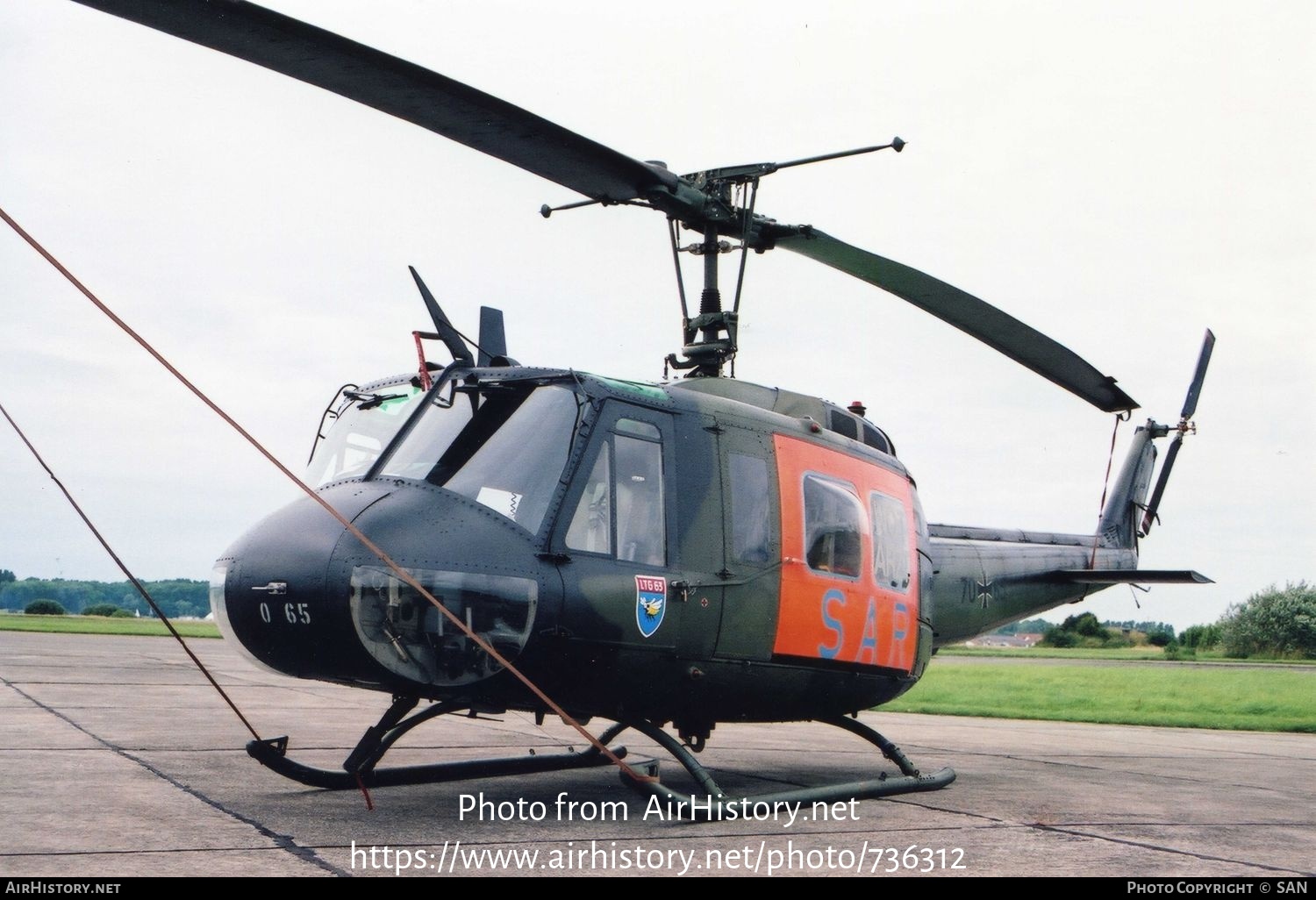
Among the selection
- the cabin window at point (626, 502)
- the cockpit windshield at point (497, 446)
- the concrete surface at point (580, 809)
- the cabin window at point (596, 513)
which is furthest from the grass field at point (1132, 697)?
the cockpit windshield at point (497, 446)

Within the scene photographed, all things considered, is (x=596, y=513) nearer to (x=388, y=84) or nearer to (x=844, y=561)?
(x=844, y=561)

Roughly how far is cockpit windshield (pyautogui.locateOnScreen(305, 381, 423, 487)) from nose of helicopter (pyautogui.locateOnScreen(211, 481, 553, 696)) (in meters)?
0.76

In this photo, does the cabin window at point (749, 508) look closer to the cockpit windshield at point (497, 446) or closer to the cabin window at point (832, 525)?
the cabin window at point (832, 525)

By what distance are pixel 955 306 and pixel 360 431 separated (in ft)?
14.3

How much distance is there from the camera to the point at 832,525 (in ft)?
26.7

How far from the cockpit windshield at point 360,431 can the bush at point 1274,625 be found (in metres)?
40.2

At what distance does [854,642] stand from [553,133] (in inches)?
159

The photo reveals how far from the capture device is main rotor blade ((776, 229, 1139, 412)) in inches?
339

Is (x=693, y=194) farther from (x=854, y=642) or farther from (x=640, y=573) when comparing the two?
(x=854, y=642)

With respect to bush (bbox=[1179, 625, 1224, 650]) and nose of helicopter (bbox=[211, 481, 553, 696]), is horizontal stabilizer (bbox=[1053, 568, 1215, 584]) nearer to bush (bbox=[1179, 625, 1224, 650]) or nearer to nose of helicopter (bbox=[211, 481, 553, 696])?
nose of helicopter (bbox=[211, 481, 553, 696])

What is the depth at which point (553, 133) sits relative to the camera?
243 inches

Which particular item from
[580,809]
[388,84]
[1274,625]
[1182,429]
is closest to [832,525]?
[580,809]

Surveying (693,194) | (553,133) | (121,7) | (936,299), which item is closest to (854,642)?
(936,299)

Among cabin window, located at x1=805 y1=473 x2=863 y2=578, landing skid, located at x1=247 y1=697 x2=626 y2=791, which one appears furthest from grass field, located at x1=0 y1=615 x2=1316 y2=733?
landing skid, located at x1=247 y1=697 x2=626 y2=791
